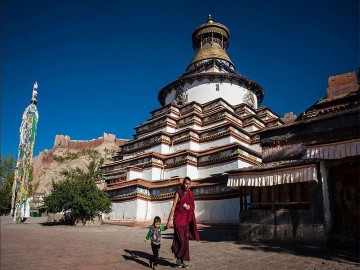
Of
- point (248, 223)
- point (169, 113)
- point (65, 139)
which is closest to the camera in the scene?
point (248, 223)

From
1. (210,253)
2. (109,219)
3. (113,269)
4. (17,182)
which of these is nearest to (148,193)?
(109,219)

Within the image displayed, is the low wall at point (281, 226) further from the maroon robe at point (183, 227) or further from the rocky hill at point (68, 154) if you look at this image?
the rocky hill at point (68, 154)

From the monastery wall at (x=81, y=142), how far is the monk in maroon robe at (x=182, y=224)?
245 feet

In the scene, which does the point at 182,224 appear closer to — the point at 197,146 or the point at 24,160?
the point at 197,146

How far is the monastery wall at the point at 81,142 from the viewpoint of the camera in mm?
78938

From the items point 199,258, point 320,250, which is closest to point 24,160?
point 199,258

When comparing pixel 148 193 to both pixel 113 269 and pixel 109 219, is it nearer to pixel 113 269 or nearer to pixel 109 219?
pixel 109 219

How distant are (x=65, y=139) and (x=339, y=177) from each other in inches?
3256

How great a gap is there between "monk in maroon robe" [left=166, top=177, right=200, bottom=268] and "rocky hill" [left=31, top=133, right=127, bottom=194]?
219 ft

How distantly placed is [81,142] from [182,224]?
79.9 meters

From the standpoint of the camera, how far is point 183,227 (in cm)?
616

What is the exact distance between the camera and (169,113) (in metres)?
30.1

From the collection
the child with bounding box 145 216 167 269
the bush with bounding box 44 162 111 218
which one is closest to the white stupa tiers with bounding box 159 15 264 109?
the bush with bounding box 44 162 111 218

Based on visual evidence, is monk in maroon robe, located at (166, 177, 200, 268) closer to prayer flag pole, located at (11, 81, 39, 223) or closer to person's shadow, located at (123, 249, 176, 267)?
person's shadow, located at (123, 249, 176, 267)
